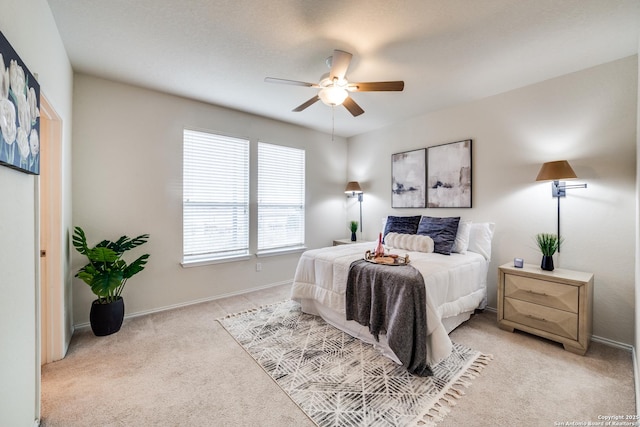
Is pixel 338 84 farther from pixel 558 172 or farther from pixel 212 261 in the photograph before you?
pixel 212 261

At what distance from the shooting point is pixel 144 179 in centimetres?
309

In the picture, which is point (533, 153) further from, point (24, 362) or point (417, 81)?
point (24, 362)

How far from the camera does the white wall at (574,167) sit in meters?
2.40

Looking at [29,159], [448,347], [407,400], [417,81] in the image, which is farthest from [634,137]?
[29,159]

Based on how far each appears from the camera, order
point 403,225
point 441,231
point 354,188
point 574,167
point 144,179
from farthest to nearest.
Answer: point 354,188
point 403,225
point 441,231
point 144,179
point 574,167

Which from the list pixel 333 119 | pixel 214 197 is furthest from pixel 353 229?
pixel 214 197

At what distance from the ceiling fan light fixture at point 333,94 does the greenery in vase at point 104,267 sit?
248 centimetres

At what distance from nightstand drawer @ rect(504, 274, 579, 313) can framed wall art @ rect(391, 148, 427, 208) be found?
5.29 feet

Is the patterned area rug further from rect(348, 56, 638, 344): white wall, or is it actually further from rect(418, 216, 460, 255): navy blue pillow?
rect(348, 56, 638, 344): white wall

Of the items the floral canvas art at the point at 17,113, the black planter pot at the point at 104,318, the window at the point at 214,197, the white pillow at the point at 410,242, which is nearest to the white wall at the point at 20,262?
the floral canvas art at the point at 17,113

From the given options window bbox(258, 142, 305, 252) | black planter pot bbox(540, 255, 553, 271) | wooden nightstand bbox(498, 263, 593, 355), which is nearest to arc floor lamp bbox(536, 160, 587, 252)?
black planter pot bbox(540, 255, 553, 271)

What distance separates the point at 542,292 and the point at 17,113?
3.85 meters

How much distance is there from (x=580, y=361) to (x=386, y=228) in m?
2.29

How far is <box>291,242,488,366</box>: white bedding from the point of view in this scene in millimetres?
2029
